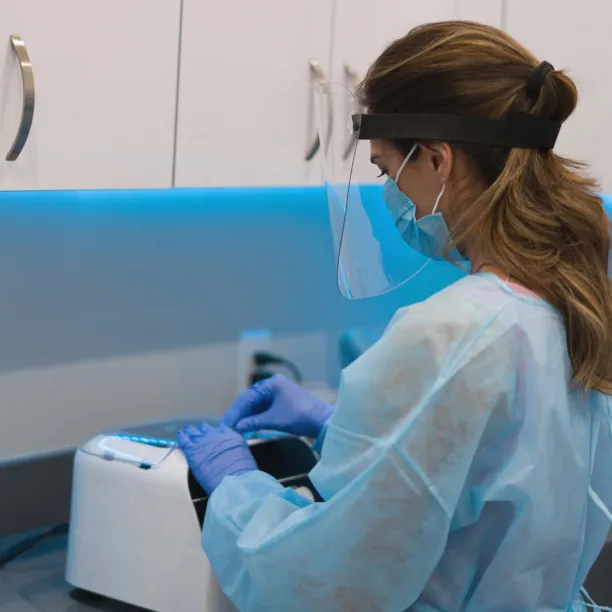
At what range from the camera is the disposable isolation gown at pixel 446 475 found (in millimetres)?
971

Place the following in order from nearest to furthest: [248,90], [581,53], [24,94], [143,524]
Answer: [24,94], [143,524], [248,90], [581,53]

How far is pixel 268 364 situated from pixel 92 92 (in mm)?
891

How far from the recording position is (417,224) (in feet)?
3.70

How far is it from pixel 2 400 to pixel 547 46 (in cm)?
119

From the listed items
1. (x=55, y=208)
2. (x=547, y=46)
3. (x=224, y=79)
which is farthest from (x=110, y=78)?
(x=547, y=46)

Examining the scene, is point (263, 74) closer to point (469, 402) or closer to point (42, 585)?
point (469, 402)

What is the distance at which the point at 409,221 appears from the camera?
1.15 metres

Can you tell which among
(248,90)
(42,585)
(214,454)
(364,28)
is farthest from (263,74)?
(42,585)

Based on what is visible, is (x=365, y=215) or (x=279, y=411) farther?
(x=279, y=411)

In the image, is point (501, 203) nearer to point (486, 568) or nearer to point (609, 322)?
point (609, 322)

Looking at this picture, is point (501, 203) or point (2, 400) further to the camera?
point (2, 400)

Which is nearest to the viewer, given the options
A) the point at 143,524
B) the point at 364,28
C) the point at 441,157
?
the point at 441,157

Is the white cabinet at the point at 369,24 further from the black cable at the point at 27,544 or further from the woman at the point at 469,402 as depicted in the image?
the black cable at the point at 27,544

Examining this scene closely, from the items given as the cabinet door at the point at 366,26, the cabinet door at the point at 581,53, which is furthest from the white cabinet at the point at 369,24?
the cabinet door at the point at 581,53
